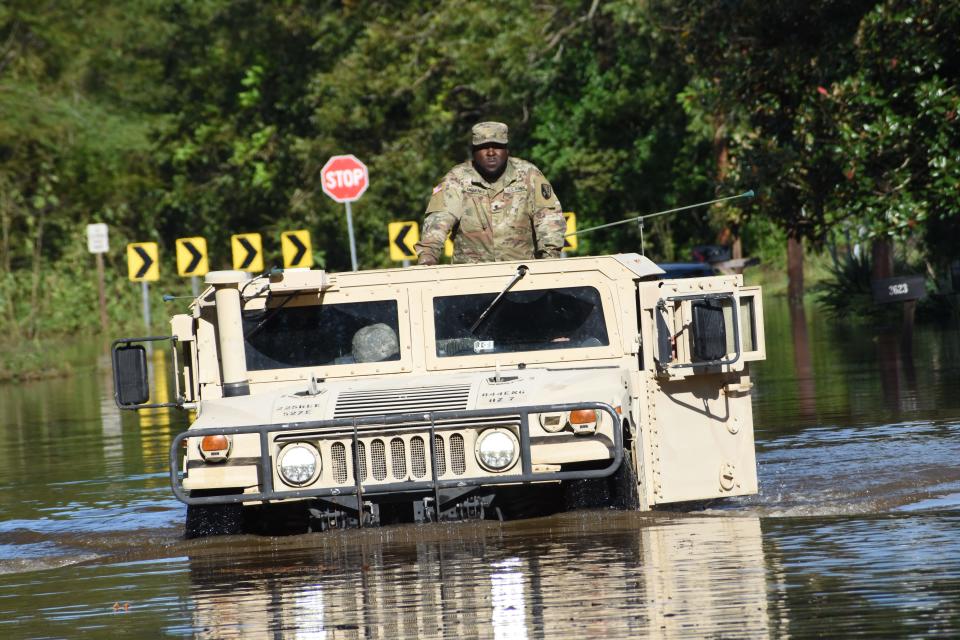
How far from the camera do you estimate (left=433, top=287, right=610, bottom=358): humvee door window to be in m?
10.5

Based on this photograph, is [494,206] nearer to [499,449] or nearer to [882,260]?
[499,449]

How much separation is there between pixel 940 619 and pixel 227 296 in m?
4.59

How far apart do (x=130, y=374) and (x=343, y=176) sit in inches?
645

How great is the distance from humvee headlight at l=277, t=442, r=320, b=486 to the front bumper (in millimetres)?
51

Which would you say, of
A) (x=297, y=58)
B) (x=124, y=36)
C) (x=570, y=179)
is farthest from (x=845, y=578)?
(x=124, y=36)

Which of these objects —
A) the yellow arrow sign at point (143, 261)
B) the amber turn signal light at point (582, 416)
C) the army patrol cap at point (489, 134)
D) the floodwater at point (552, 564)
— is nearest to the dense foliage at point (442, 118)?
the yellow arrow sign at point (143, 261)

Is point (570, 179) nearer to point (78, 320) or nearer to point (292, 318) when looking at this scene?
point (78, 320)

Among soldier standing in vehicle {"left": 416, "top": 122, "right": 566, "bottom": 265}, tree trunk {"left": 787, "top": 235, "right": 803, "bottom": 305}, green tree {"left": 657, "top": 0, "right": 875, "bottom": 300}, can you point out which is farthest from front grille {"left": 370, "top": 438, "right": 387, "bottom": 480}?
tree trunk {"left": 787, "top": 235, "right": 803, "bottom": 305}

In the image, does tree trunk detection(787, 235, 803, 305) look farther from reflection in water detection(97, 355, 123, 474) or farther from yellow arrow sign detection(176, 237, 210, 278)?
reflection in water detection(97, 355, 123, 474)

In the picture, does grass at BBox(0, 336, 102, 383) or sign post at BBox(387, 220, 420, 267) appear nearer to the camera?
sign post at BBox(387, 220, 420, 267)

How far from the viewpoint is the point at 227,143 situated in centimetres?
5103

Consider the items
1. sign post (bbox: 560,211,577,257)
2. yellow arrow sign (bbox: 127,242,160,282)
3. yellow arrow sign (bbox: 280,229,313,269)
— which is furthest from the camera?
yellow arrow sign (bbox: 127,242,160,282)

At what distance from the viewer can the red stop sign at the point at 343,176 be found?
26641mm

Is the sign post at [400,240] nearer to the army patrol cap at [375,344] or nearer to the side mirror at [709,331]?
the army patrol cap at [375,344]
